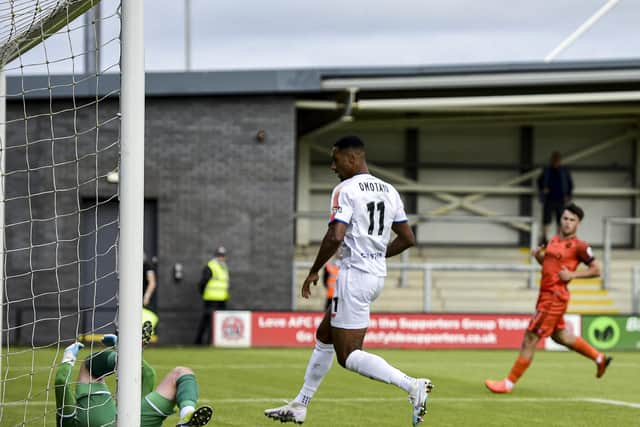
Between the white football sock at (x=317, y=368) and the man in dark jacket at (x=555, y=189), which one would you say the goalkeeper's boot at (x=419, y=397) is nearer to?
the white football sock at (x=317, y=368)

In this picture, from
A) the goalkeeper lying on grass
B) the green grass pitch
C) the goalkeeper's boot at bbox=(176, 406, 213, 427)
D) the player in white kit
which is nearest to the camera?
the goalkeeper's boot at bbox=(176, 406, 213, 427)

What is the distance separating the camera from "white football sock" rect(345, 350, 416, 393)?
7.85 meters

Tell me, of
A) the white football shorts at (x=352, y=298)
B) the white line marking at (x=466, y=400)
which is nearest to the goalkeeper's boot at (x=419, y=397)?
the white football shorts at (x=352, y=298)

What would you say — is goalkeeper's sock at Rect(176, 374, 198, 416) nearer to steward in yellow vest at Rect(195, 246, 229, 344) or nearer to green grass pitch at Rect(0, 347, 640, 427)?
green grass pitch at Rect(0, 347, 640, 427)

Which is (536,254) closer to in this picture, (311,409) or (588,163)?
(311,409)

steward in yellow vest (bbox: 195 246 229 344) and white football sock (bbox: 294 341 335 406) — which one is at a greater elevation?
white football sock (bbox: 294 341 335 406)

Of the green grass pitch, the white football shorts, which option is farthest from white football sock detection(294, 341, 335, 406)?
the green grass pitch

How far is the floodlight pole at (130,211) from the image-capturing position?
6.22m

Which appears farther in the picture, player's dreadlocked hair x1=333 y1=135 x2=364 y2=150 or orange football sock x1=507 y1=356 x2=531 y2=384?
orange football sock x1=507 y1=356 x2=531 y2=384

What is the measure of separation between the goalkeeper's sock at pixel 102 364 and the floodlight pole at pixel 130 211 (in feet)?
0.90

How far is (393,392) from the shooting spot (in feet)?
39.3

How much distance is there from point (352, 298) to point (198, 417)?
230 cm

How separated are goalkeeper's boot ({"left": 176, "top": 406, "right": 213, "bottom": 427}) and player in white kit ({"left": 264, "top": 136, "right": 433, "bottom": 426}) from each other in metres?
2.02

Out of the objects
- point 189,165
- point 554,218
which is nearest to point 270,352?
point 189,165
